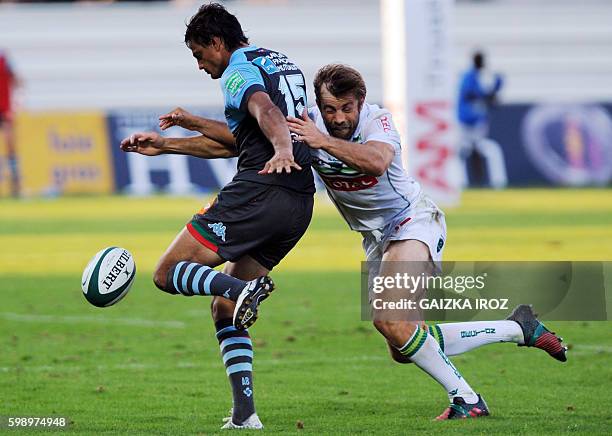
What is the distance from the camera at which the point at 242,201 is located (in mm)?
6895

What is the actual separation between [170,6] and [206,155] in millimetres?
33912

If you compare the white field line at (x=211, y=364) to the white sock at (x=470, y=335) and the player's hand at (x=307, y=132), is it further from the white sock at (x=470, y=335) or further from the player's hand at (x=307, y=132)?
the player's hand at (x=307, y=132)

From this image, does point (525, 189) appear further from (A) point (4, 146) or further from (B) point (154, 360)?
(B) point (154, 360)

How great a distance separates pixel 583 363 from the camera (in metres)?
9.07

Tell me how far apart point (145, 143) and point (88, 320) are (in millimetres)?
4544

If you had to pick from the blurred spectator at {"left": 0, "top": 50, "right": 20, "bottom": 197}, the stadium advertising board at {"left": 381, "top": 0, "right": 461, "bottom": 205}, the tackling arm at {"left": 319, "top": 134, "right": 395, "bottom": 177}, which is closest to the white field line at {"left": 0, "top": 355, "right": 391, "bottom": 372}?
the tackling arm at {"left": 319, "top": 134, "right": 395, "bottom": 177}

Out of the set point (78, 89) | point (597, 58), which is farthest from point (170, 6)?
point (597, 58)

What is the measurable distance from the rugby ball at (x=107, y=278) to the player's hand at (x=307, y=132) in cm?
124

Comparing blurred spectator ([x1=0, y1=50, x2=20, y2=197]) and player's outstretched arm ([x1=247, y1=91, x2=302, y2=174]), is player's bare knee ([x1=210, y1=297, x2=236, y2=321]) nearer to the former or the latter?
player's outstretched arm ([x1=247, y1=91, x2=302, y2=174])

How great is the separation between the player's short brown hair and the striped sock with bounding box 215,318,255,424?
142 cm

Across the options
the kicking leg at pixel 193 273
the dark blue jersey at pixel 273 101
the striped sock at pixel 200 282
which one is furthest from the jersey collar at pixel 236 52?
the striped sock at pixel 200 282

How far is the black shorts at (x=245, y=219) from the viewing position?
6.86 metres

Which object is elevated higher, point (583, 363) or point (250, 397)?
point (250, 397)

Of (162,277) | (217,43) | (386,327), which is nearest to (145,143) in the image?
(217,43)
